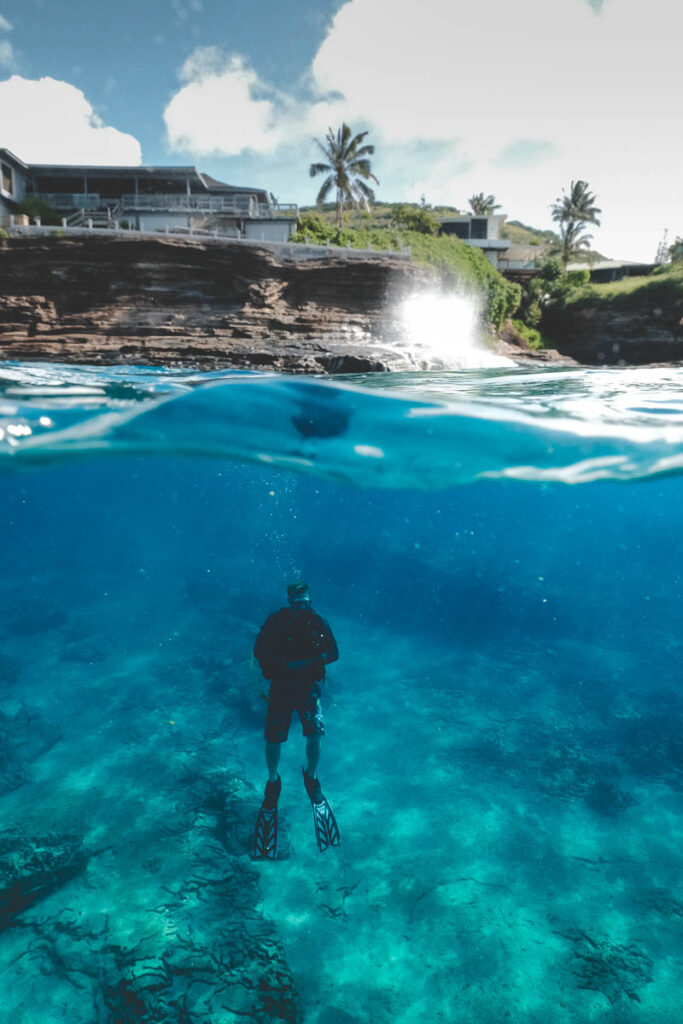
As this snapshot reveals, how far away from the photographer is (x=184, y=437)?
12.8 metres

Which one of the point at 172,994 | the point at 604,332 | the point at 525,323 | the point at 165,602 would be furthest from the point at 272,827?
the point at 525,323

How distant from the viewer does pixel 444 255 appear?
35.6 m

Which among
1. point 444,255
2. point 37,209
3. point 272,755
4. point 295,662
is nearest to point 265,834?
point 272,755

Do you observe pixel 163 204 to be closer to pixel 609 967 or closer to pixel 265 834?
pixel 265 834

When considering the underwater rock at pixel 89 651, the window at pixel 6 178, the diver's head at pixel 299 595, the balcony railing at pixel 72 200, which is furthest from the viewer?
the balcony railing at pixel 72 200

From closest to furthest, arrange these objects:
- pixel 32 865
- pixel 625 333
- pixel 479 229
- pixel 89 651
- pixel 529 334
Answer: pixel 32 865 → pixel 89 651 → pixel 625 333 → pixel 529 334 → pixel 479 229

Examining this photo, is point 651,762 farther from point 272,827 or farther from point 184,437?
point 184,437

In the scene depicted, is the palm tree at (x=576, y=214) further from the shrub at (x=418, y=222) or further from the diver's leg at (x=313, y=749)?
the diver's leg at (x=313, y=749)

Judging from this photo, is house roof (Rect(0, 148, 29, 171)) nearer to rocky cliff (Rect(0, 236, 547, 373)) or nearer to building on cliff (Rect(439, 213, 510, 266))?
rocky cliff (Rect(0, 236, 547, 373))

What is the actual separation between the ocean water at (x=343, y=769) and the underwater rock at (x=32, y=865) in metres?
0.03

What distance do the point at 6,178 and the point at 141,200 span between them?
330 inches

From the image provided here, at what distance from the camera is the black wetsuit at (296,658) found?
213 inches

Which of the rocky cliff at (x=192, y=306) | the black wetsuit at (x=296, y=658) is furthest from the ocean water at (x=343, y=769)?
the rocky cliff at (x=192, y=306)

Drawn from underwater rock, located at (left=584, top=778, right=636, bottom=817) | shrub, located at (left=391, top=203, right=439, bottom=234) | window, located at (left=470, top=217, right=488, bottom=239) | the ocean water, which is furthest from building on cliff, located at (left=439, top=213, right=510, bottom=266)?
underwater rock, located at (left=584, top=778, right=636, bottom=817)
